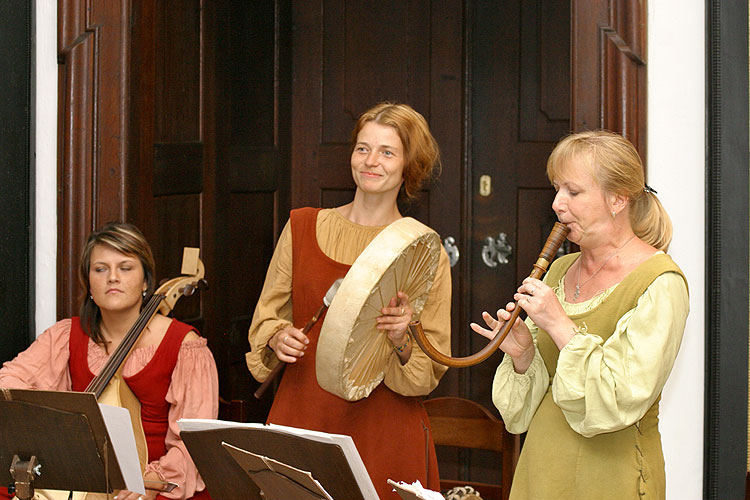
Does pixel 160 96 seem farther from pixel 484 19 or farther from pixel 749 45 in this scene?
pixel 749 45

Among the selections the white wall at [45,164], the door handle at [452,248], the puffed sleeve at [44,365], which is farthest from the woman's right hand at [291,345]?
the door handle at [452,248]

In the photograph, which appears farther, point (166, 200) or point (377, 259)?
point (166, 200)

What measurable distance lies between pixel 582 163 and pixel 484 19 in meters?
2.06

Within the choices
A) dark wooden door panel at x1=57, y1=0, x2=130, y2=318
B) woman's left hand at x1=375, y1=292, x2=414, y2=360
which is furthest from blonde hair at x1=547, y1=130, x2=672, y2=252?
dark wooden door panel at x1=57, y1=0, x2=130, y2=318

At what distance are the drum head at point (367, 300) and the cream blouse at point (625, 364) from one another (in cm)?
42

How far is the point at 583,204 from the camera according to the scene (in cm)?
197

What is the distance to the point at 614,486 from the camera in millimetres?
1978

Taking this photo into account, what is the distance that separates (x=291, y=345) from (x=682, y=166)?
1.21m

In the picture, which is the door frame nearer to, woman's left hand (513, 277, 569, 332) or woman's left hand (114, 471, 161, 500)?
woman's left hand (513, 277, 569, 332)

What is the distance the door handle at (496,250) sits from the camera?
3.90 m

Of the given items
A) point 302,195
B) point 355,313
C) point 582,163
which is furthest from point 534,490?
point 302,195

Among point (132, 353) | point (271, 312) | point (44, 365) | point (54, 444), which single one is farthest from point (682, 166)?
point (44, 365)

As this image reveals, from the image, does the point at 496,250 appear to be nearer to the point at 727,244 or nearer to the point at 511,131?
the point at 511,131

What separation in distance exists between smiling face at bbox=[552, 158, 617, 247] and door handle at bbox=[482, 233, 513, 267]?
1.88 m
